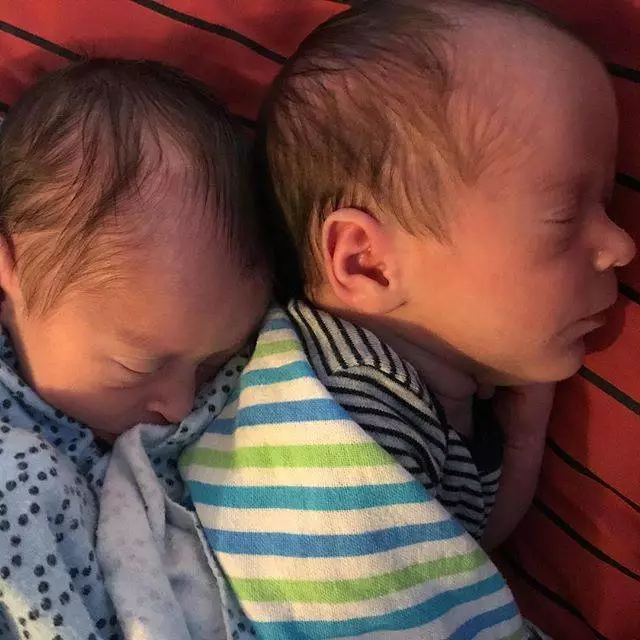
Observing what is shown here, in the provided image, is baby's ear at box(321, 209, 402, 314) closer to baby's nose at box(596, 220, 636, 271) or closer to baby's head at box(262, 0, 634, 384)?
baby's head at box(262, 0, 634, 384)

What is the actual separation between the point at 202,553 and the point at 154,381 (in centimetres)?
20

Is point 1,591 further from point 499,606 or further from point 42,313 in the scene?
point 499,606

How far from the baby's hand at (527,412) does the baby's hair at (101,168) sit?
1.15ft

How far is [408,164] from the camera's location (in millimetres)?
823

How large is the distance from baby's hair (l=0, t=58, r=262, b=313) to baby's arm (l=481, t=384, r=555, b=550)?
355 mm

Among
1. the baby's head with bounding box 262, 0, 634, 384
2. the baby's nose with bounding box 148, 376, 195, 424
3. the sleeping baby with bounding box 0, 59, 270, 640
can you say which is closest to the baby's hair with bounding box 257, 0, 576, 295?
the baby's head with bounding box 262, 0, 634, 384

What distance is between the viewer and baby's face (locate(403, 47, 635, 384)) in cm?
81

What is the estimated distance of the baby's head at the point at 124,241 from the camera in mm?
899

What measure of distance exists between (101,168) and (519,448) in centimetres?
58

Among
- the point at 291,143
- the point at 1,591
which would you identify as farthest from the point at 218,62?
the point at 1,591

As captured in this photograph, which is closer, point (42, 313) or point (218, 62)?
point (42, 313)

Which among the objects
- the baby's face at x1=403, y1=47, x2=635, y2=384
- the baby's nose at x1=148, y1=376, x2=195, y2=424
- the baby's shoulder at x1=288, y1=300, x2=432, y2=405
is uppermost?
the baby's face at x1=403, y1=47, x2=635, y2=384

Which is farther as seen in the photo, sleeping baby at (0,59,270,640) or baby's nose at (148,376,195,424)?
baby's nose at (148,376,195,424)

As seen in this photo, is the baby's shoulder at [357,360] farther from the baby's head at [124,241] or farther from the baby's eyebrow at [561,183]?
the baby's eyebrow at [561,183]
